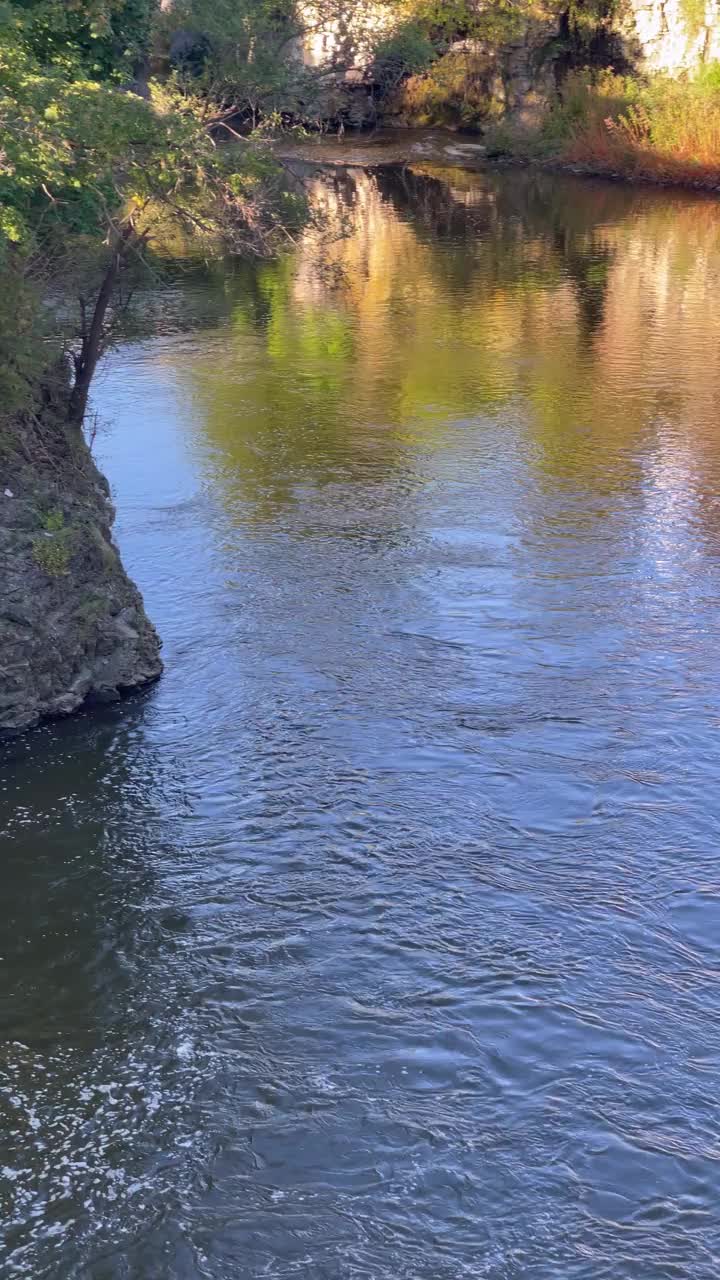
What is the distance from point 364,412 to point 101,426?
4737 millimetres

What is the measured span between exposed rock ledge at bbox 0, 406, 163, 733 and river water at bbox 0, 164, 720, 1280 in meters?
0.40

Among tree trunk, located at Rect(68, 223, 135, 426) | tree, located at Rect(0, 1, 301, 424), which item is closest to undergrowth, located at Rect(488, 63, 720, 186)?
tree, located at Rect(0, 1, 301, 424)

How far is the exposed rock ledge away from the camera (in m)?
13.0

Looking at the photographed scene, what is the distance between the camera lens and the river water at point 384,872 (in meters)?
7.93

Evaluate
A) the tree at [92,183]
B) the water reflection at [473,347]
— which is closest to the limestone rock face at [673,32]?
the water reflection at [473,347]

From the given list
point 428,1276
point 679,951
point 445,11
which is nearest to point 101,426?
point 679,951

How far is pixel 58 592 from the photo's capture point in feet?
A: 43.8

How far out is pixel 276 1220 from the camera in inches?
306

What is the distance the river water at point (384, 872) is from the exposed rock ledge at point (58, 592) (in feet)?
1.32

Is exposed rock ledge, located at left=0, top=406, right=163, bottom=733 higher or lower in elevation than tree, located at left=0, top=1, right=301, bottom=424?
lower

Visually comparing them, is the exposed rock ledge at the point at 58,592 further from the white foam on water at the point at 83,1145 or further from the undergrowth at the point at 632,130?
the undergrowth at the point at 632,130

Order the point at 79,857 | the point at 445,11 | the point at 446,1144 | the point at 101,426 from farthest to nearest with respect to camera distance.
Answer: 1. the point at 445,11
2. the point at 101,426
3. the point at 79,857
4. the point at 446,1144

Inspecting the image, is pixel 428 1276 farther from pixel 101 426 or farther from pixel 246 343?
pixel 246 343

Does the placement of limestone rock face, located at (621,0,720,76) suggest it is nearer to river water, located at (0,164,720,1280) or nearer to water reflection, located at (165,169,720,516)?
water reflection, located at (165,169,720,516)
